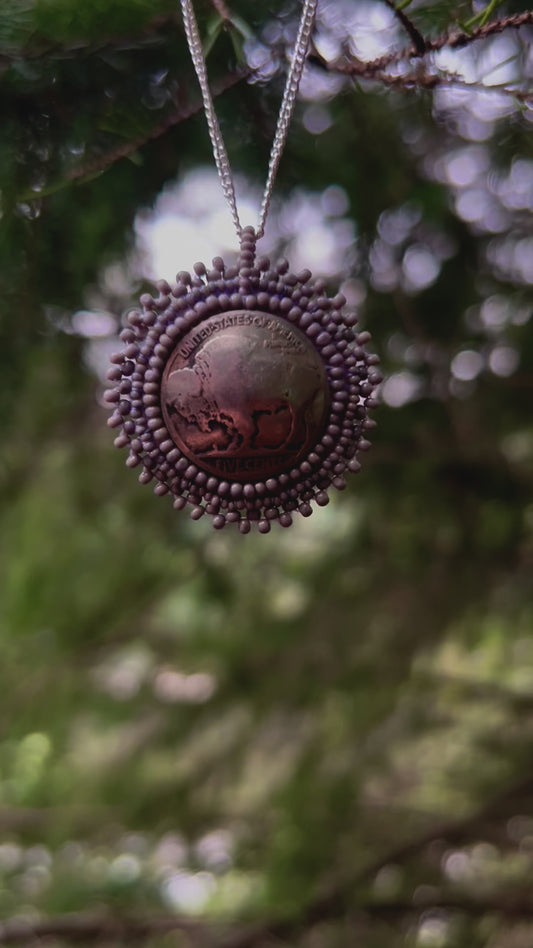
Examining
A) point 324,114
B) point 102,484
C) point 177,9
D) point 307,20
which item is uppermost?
point 324,114

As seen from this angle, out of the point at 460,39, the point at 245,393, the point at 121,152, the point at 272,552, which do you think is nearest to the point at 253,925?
the point at 272,552

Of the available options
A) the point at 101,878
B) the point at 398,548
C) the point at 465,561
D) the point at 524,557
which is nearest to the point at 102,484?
the point at 398,548

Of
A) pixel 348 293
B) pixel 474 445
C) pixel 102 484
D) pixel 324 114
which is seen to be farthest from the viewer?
pixel 102 484

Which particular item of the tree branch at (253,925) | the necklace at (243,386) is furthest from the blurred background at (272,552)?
the necklace at (243,386)

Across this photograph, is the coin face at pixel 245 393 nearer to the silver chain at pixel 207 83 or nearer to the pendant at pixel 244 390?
the pendant at pixel 244 390

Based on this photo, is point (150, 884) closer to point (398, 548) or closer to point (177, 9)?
point (398, 548)

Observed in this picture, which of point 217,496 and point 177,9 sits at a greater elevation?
point 177,9

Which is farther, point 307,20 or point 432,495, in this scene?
point 432,495
